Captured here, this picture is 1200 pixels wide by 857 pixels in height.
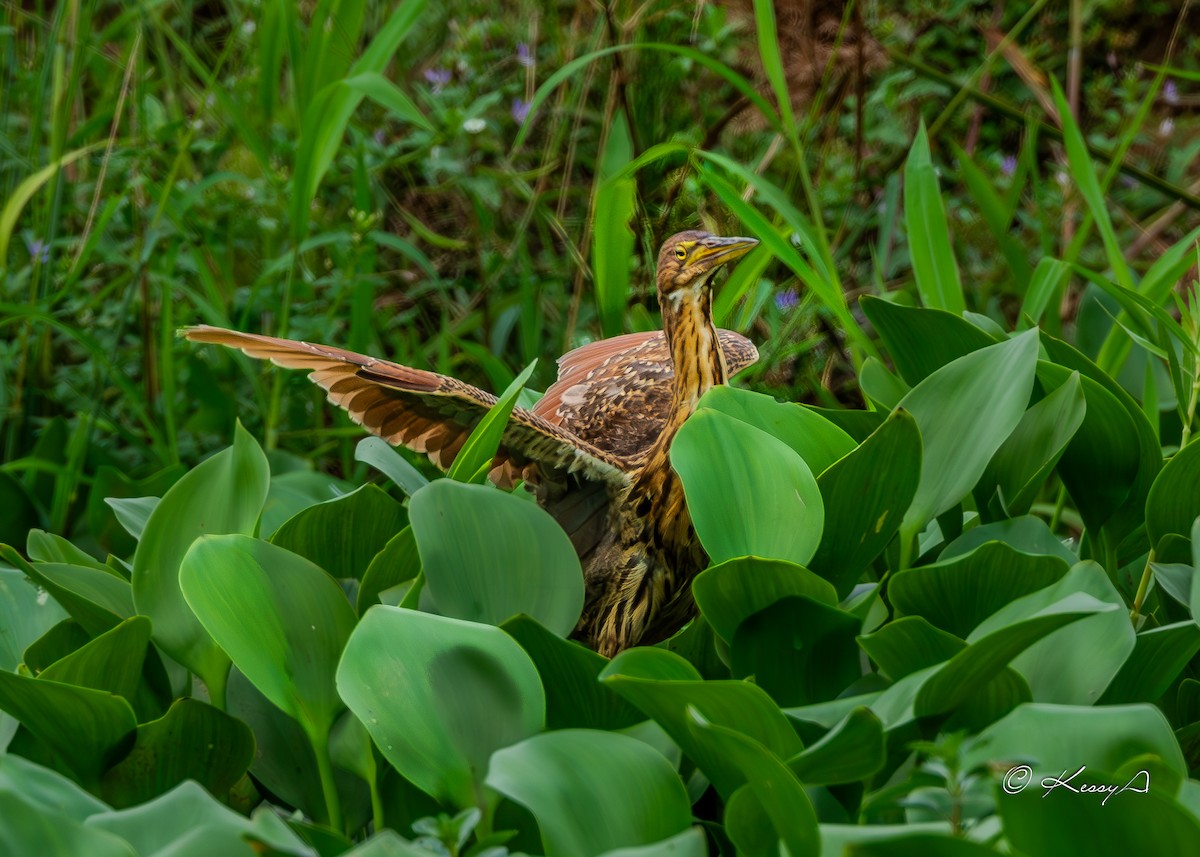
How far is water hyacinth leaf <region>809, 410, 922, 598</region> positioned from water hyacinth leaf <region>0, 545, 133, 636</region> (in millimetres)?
626

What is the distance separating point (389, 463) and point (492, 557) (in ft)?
0.96

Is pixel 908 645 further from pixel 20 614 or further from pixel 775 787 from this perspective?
pixel 20 614

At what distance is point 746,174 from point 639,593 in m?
0.56

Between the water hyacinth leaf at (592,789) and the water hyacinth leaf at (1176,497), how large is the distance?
1.94ft

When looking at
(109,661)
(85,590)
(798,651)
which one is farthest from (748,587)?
(85,590)

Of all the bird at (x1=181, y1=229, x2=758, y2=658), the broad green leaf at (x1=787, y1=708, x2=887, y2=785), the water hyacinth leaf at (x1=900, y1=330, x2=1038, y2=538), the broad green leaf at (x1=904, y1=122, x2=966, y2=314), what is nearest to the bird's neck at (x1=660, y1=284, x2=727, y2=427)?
the bird at (x1=181, y1=229, x2=758, y2=658)

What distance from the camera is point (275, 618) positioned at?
1039 millimetres

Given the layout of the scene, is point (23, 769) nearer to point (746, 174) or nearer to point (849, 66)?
point (746, 174)

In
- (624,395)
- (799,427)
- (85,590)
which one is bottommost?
(624,395)

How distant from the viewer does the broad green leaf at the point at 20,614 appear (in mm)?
1214

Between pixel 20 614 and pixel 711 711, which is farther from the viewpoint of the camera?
pixel 20 614

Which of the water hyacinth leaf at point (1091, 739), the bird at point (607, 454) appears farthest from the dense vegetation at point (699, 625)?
the bird at point (607, 454)

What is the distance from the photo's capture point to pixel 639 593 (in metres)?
1.72

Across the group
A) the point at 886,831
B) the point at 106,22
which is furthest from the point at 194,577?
the point at 106,22
